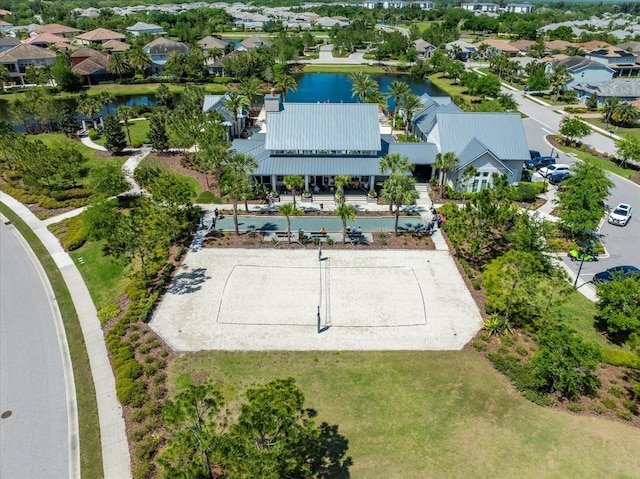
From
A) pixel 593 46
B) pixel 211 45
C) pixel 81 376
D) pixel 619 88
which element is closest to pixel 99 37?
pixel 211 45

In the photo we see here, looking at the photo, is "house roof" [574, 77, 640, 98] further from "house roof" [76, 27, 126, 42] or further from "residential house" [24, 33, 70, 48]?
"residential house" [24, 33, 70, 48]

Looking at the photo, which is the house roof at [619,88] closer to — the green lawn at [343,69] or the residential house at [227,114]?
the green lawn at [343,69]

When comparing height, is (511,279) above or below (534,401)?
above

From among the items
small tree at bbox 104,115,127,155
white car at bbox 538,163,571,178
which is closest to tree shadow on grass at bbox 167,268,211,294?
small tree at bbox 104,115,127,155

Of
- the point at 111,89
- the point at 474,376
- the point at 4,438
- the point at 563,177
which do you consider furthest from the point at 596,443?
the point at 111,89

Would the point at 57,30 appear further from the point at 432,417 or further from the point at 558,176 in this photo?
the point at 432,417

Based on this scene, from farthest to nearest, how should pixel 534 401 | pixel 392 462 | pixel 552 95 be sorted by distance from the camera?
pixel 552 95
pixel 534 401
pixel 392 462

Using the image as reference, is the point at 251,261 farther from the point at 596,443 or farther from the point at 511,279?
the point at 596,443
